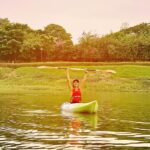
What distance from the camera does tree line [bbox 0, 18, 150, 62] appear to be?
9044cm

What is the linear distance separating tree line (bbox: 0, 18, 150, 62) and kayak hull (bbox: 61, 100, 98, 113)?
6322 cm

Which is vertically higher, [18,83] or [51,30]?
[51,30]

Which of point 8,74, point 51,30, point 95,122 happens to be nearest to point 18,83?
point 8,74

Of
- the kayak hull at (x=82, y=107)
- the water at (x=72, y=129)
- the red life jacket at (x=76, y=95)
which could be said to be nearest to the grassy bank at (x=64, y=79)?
the red life jacket at (x=76, y=95)

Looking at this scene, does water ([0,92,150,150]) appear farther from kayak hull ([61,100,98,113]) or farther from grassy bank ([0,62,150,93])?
grassy bank ([0,62,150,93])

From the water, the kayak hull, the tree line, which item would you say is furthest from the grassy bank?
the water

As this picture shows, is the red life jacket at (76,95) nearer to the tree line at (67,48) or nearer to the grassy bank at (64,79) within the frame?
the grassy bank at (64,79)

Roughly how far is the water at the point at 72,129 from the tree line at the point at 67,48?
206 feet

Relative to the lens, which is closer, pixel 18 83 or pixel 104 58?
pixel 18 83

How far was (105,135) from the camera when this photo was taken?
59.3ft

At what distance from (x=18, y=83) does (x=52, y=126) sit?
3996 cm

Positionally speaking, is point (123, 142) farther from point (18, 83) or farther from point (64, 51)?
point (64, 51)

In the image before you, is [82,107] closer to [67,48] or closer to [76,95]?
[76,95]

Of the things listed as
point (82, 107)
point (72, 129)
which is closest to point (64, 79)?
point (82, 107)
